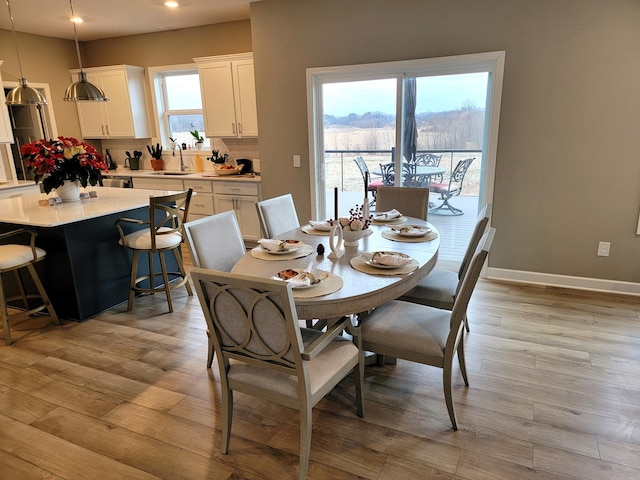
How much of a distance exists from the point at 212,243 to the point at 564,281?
316 cm

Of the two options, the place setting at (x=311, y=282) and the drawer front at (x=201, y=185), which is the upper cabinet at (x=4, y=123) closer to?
the drawer front at (x=201, y=185)

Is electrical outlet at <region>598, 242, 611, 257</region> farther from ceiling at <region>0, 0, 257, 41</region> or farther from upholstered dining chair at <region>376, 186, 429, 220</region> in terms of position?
ceiling at <region>0, 0, 257, 41</region>

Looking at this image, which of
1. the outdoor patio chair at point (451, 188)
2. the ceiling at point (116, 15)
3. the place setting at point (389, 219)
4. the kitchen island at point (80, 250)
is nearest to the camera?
the place setting at point (389, 219)

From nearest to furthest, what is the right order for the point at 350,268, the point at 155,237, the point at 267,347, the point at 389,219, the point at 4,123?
the point at 267,347
the point at 350,268
the point at 389,219
the point at 155,237
the point at 4,123

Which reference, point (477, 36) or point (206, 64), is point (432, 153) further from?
point (206, 64)

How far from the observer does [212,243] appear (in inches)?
97.1

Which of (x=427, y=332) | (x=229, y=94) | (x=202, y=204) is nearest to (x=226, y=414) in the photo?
(x=427, y=332)

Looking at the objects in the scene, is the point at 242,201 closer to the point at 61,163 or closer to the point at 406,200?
the point at 61,163

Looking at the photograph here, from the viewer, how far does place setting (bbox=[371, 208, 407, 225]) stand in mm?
3055

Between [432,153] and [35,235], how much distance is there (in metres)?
3.47

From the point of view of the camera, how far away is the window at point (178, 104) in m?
5.75

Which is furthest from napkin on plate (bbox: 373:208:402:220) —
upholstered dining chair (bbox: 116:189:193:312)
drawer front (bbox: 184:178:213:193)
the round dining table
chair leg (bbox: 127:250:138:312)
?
drawer front (bbox: 184:178:213:193)

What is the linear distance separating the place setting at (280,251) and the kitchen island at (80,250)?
1.61 m

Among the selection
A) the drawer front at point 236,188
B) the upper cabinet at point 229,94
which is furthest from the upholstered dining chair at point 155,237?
the upper cabinet at point 229,94
